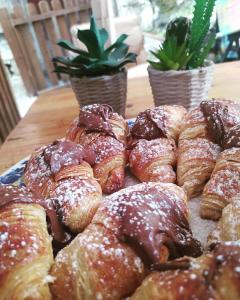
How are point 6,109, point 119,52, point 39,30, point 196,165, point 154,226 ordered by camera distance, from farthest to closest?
point 39,30
point 6,109
point 119,52
point 196,165
point 154,226

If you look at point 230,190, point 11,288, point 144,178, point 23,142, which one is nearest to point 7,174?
point 23,142

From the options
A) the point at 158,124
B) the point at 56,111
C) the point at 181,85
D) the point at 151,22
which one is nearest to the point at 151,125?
the point at 158,124

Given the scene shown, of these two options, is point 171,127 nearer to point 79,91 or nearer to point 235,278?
point 79,91

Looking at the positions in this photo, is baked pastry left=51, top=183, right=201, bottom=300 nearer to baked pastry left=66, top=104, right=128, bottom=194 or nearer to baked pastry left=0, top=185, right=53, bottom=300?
baked pastry left=0, top=185, right=53, bottom=300

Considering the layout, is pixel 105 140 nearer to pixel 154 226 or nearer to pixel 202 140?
pixel 202 140

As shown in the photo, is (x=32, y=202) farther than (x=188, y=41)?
No

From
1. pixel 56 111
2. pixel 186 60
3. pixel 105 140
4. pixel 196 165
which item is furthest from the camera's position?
pixel 56 111

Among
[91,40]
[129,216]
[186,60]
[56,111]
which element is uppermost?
[91,40]

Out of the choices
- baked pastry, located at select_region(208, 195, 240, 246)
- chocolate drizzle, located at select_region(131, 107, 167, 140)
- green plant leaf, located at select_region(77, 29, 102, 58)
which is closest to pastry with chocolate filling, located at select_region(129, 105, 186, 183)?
chocolate drizzle, located at select_region(131, 107, 167, 140)

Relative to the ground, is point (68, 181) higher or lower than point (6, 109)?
higher
